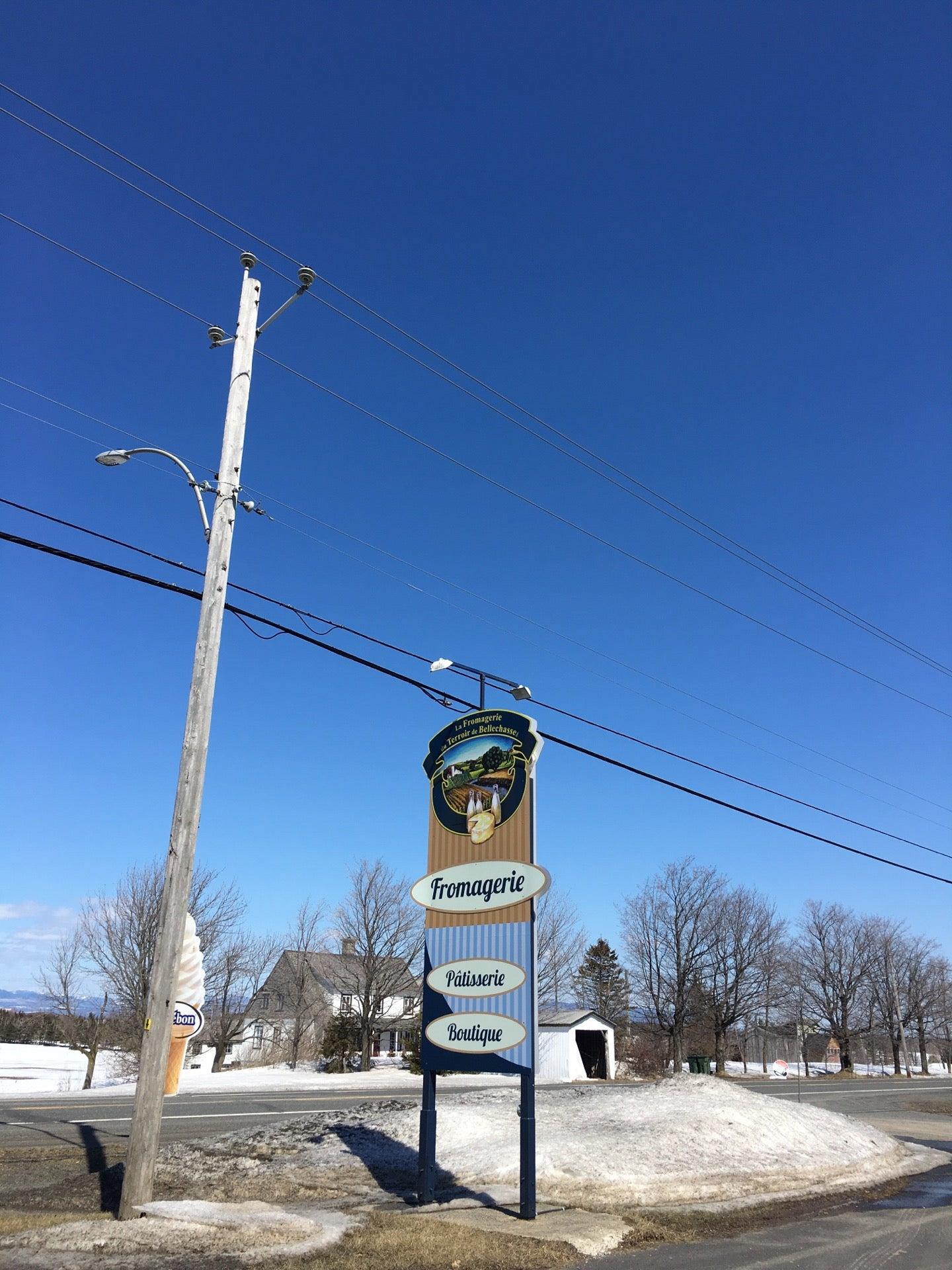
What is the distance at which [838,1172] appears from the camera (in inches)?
548

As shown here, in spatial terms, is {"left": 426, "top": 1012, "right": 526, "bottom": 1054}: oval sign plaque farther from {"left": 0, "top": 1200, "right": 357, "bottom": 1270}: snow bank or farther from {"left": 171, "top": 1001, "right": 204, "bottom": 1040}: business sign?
{"left": 171, "top": 1001, "right": 204, "bottom": 1040}: business sign

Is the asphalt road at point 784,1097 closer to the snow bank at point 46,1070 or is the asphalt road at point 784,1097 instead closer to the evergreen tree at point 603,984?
the snow bank at point 46,1070

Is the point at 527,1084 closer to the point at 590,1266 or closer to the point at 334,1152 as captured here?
the point at 590,1266

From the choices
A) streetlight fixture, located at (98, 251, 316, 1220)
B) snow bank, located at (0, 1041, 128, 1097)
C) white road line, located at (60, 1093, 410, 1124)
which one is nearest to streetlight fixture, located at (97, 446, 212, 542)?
streetlight fixture, located at (98, 251, 316, 1220)

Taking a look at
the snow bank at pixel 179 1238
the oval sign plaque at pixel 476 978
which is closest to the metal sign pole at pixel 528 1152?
the oval sign plaque at pixel 476 978

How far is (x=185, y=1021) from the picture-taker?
10531 mm

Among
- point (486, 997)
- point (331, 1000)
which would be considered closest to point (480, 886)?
point (486, 997)

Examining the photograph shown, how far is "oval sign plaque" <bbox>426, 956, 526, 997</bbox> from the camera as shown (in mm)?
10742

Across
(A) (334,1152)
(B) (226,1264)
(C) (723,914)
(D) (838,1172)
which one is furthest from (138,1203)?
(C) (723,914)

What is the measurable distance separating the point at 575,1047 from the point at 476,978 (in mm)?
42243

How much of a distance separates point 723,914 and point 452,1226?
55.2 m

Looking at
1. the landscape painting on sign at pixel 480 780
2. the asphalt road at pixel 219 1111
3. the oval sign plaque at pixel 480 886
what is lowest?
the asphalt road at pixel 219 1111

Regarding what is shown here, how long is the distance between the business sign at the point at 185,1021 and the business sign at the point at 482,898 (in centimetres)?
273

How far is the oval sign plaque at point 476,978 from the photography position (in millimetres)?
10742
